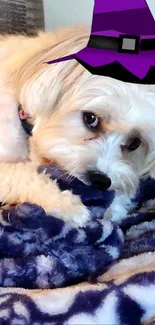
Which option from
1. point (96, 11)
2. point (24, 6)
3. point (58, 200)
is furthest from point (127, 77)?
point (24, 6)

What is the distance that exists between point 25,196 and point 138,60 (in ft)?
1.42

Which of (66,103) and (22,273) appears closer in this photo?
(22,273)

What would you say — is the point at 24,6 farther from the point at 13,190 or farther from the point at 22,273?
the point at 22,273

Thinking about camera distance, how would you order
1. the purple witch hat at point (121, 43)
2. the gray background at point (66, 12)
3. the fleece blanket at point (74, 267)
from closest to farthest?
1. the fleece blanket at point (74, 267)
2. the purple witch hat at point (121, 43)
3. the gray background at point (66, 12)

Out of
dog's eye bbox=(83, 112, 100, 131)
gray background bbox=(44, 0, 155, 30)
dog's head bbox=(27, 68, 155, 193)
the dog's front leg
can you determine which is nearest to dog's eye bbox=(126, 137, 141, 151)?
dog's head bbox=(27, 68, 155, 193)

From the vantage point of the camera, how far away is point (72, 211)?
1345 millimetres

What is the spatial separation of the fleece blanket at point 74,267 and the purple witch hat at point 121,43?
0.97ft

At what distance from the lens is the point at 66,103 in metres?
1.42

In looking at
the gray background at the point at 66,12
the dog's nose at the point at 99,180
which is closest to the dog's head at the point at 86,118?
the dog's nose at the point at 99,180

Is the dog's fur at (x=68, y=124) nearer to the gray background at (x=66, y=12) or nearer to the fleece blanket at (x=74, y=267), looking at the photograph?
the fleece blanket at (x=74, y=267)

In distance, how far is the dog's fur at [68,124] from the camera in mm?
1383

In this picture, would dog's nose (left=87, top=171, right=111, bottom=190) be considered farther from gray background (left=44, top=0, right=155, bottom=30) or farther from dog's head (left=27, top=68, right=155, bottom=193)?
gray background (left=44, top=0, right=155, bottom=30)

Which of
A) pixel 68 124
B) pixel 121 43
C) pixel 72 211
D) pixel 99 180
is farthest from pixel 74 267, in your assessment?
pixel 121 43

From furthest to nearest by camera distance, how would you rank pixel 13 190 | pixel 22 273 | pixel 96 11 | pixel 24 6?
pixel 24 6 < pixel 13 190 < pixel 96 11 < pixel 22 273
